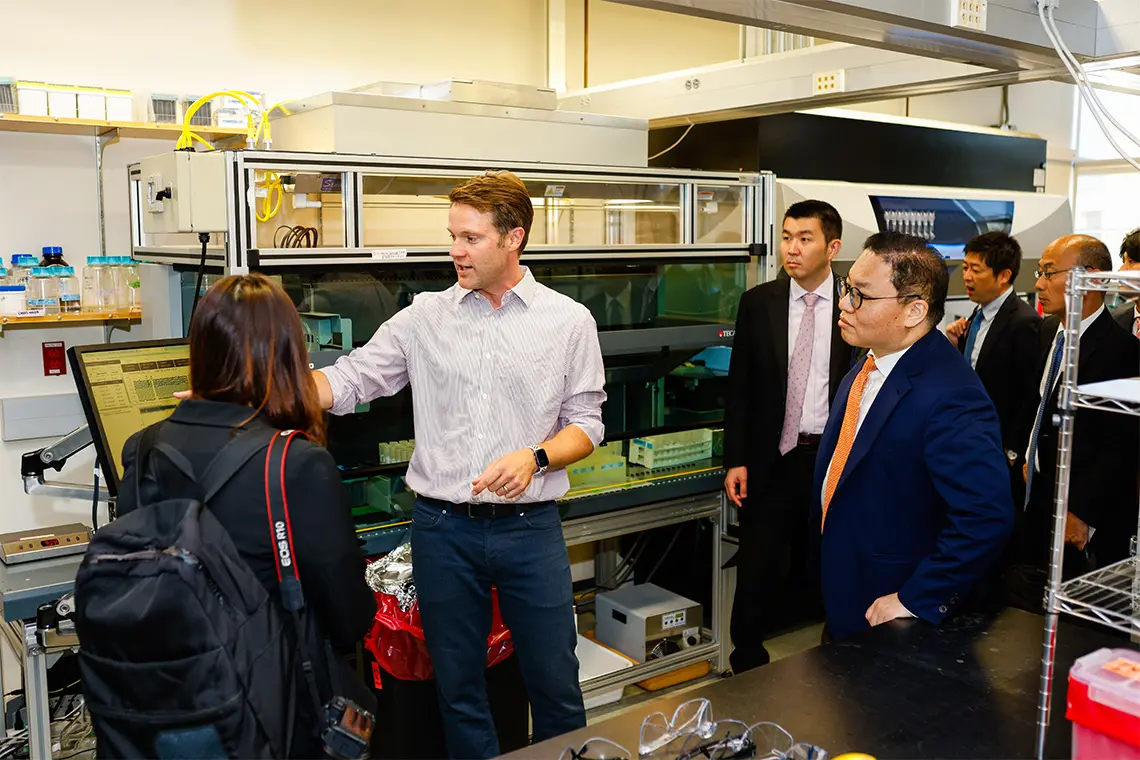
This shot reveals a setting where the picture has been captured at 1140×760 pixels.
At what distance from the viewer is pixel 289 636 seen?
1474mm

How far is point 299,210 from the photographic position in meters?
2.62

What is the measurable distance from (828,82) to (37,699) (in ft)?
8.61

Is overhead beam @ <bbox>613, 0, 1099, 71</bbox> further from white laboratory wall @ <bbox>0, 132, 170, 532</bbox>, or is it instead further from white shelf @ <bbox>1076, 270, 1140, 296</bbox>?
white laboratory wall @ <bbox>0, 132, 170, 532</bbox>

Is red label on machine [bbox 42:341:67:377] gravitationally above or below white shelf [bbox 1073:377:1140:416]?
below

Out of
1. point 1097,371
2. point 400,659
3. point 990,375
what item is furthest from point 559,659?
point 990,375

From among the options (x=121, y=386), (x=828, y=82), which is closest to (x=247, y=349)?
(x=121, y=386)

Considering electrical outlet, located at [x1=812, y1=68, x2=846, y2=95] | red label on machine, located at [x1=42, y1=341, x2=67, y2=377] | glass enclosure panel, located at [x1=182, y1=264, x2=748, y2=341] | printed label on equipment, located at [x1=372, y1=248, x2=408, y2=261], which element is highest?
electrical outlet, located at [x1=812, y1=68, x2=846, y2=95]

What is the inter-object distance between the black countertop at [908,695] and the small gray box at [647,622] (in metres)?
1.71

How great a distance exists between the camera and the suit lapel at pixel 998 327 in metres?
3.48

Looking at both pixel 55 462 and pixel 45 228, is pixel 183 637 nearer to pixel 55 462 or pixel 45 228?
pixel 55 462

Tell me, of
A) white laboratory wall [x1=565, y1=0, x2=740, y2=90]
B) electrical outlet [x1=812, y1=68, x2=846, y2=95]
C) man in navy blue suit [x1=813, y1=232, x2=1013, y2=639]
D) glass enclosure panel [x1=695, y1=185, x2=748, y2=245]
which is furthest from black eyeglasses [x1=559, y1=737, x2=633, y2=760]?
white laboratory wall [x1=565, y1=0, x2=740, y2=90]

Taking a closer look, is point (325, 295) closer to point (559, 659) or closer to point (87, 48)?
point (559, 659)

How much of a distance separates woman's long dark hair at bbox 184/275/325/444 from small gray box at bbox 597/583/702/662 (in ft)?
7.21

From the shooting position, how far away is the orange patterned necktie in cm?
207
